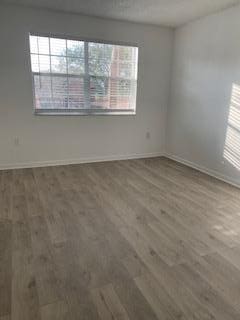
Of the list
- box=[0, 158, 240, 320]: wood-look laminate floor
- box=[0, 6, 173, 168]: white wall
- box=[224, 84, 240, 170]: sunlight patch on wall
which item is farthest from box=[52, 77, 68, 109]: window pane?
box=[224, 84, 240, 170]: sunlight patch on wall

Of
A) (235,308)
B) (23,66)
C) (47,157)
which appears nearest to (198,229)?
(235,308)

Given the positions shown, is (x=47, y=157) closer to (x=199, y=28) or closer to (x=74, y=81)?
(x=74, y=81)

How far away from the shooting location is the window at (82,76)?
3.85 metres

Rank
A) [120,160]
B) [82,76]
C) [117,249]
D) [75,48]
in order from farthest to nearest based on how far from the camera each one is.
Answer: [120,160] → [82,76] → [75,48] → [117,249]

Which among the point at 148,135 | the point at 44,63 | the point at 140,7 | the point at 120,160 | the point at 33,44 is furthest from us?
the point at 148,135

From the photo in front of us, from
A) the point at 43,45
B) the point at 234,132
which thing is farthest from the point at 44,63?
the point at 234,132

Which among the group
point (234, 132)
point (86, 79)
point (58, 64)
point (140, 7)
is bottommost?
point (234, 132)

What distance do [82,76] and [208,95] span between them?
6.92ft

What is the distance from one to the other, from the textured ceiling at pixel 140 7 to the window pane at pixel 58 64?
688 millimetres

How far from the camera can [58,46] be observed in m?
3.86

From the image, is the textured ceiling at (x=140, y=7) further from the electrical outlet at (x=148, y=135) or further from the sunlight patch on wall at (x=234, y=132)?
the electrical outlet at (x=148, y=135)

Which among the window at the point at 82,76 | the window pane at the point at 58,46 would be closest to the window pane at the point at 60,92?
the window at the point at 82,76

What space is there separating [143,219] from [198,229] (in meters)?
0.55

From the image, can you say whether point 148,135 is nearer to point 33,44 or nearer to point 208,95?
point 208,95
